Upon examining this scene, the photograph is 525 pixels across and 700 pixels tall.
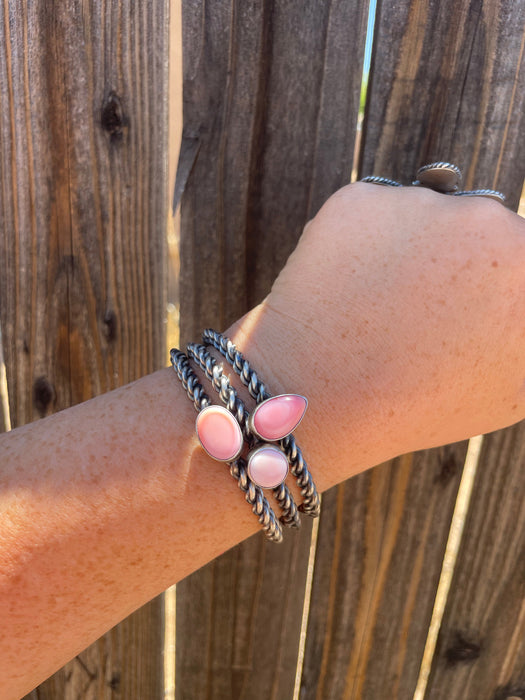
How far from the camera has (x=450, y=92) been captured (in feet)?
3.41

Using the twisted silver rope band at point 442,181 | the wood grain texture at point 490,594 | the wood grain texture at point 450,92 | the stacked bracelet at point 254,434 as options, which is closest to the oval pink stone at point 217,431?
the stacked bracelet at point 254,434

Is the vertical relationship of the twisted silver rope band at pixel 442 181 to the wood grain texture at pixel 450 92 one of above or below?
below

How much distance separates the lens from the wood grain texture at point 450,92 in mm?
1000

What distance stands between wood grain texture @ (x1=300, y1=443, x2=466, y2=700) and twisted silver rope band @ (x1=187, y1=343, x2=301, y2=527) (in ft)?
1.86

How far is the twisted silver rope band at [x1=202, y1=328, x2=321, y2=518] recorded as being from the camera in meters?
0.68

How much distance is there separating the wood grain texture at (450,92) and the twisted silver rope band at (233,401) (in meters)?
0.57

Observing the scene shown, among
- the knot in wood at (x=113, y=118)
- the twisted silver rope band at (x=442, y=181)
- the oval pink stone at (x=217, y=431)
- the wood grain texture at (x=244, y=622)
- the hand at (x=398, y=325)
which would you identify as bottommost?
the wood grain texture at (x=244, y=622)

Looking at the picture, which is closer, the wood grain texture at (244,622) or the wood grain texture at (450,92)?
the wood grain texture at (450,92)

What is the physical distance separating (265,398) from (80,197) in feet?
2.19

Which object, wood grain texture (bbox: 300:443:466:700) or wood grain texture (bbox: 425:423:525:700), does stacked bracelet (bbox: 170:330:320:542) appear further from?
wood grain texture (bbox: 425:423:525:700)

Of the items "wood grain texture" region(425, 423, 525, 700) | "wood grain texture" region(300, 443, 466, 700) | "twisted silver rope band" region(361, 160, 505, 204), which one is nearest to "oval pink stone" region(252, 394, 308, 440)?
"twisted silver rope band" region(361, 160, 505, 204)

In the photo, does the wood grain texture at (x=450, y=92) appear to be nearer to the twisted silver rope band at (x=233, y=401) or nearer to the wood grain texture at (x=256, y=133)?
the wood grain texture at (x=256, y=133)

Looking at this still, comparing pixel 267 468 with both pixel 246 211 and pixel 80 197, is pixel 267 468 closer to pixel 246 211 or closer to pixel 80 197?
pixel 246 211

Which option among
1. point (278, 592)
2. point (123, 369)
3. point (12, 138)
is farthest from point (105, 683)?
point (12, 138)
